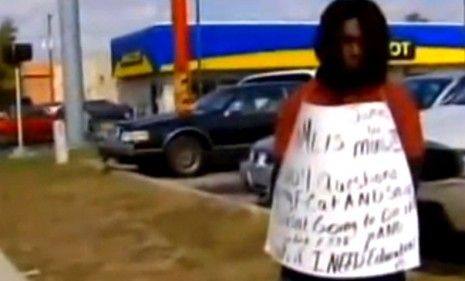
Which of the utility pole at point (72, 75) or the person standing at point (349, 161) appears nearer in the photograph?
the person standing at point (349, 161)

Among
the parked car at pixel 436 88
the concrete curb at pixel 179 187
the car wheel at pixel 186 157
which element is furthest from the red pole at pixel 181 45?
the parked car at pixel 436 88

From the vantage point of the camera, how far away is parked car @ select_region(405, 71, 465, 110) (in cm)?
1453

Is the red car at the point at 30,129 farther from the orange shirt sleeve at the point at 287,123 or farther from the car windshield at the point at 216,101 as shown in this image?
the orange shirt sleeve at the point at 287,123

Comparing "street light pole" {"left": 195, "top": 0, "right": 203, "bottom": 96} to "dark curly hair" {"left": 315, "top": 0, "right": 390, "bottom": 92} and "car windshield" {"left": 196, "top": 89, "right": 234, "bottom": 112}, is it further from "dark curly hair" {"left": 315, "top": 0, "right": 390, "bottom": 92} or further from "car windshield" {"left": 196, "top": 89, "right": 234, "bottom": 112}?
"dark curly hair" {"left": 315, "top": 0, "right": 390, "bottom": 92}

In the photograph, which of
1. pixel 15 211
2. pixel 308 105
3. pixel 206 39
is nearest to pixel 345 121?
pixel 308 105

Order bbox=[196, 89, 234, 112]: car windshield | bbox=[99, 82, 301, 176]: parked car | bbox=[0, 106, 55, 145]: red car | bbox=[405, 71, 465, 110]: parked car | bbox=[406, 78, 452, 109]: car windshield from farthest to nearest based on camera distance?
bbox=[0, 106, 55, 145]: red car
bbox=[196, 89, 234, 112]: car windshield
bbox=[99, 82, 301, 176]: parked car
bbox=[406, 78, 452, 109]: car windshield
bbox=[405, 71, 465, 110]: parked car

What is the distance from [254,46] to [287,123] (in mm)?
51328

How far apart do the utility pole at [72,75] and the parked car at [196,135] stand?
20.7ft

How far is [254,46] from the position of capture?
55938 mm

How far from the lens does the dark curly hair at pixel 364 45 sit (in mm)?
4445

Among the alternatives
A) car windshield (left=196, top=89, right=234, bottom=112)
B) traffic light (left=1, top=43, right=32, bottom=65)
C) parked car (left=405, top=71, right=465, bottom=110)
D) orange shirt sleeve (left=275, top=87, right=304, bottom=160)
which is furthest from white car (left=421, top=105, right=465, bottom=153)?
traffic light (left=1, top=43, right=32, bottom=65)

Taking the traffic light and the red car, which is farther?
the red car

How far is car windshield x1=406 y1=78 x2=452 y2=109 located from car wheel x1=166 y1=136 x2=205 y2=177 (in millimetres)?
5906

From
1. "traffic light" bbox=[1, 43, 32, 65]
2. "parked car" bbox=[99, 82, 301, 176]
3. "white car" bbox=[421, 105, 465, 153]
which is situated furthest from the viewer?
"traffic light" bbox=[1, 43, 32, 65]
